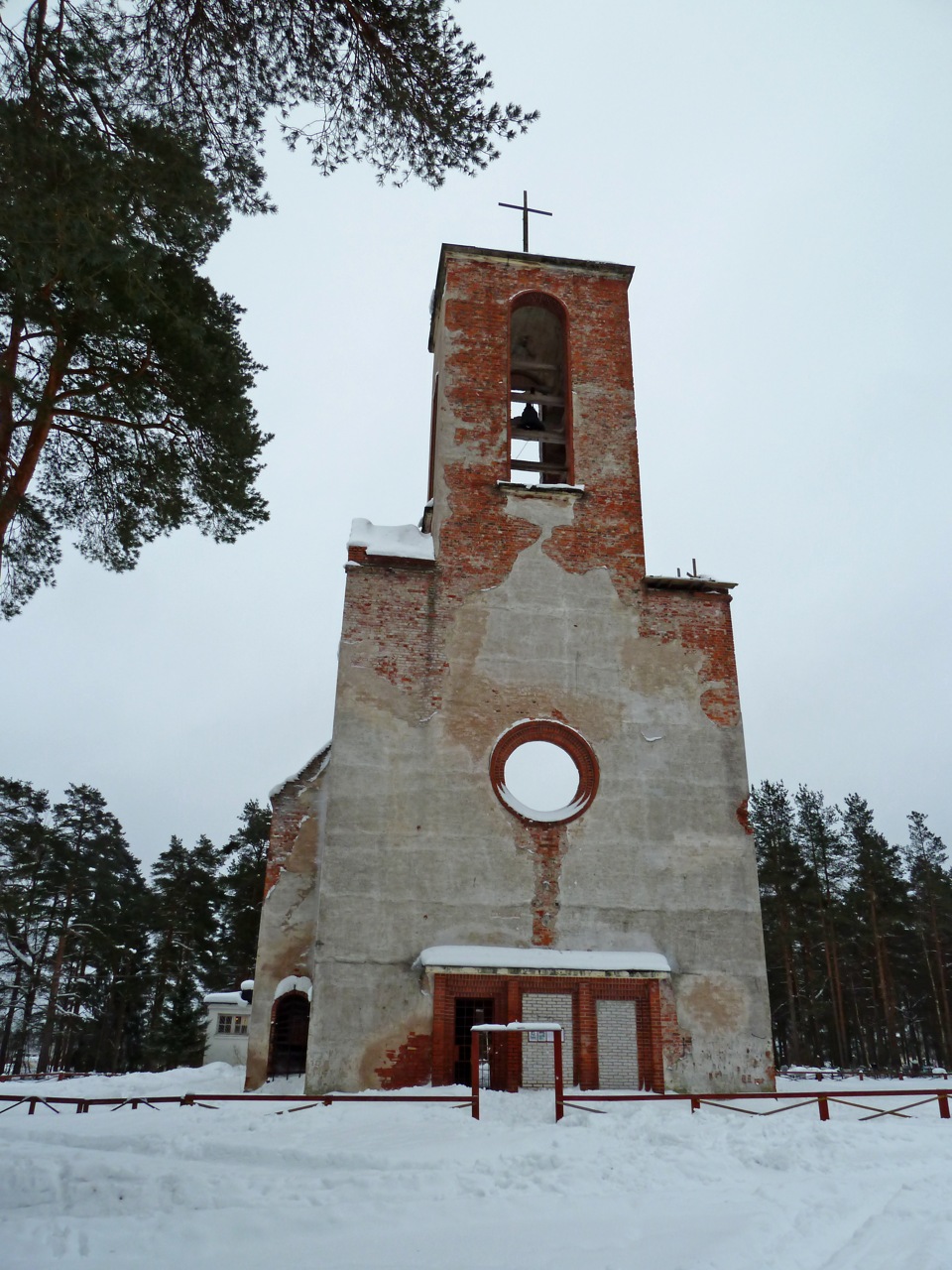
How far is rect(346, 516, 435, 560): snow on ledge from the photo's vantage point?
16.1 meters

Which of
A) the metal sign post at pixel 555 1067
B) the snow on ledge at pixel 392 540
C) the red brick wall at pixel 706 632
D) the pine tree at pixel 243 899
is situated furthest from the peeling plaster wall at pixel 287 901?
the pine tree at pixel 243 899

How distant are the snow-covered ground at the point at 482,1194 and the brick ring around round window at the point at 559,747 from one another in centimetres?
530

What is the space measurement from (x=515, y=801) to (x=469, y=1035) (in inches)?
138

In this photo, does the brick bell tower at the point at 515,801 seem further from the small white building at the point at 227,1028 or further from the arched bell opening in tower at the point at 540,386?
the small white building at the point at 227,1028

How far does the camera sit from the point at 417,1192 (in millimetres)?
6906

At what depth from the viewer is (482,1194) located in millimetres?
6945

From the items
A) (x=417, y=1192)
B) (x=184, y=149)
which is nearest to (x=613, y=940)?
(x=417, y=1192)

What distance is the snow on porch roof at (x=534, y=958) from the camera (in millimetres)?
13727

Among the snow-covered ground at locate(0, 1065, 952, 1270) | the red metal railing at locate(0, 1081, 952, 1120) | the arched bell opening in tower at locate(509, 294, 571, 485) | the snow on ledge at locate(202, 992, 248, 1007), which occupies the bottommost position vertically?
the snow-covered ground at locate(0, 1065, 952, 1270)

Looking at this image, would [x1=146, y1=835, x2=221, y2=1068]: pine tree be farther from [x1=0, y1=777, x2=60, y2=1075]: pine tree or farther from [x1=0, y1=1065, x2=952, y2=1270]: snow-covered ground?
[x1=0, y1=1065, x2=952, y2=1270]: snow-covered ground

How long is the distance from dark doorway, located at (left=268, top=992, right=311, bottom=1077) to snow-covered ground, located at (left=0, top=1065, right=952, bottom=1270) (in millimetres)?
5332

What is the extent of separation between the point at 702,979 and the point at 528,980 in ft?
8.98

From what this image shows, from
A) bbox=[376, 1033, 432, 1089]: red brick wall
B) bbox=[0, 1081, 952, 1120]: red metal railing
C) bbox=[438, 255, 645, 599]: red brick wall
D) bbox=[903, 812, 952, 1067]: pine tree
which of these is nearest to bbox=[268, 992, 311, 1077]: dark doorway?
bbox=[376, 1033, 432, 1089]: red brick wall

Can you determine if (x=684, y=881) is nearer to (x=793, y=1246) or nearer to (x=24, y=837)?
(x=793, y=1246)
